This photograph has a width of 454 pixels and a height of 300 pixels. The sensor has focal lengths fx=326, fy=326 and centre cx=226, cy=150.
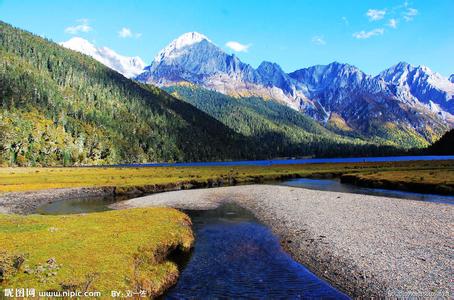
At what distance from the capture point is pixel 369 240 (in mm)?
29891

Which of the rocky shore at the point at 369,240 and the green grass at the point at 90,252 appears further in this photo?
the rocky shore at the point at 369,240

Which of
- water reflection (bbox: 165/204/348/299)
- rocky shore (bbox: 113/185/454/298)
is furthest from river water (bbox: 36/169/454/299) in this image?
rocky shore (bbox: 113/185/454/298)

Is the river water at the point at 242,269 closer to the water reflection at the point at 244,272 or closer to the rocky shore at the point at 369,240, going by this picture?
the water reflection at the point at 244,272

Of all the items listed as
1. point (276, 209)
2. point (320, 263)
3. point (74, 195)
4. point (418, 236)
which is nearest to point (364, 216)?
point (418, 236)

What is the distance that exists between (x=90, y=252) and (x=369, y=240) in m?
23.7

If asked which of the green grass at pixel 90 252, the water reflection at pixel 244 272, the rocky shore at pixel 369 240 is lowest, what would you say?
the water reflection at pixel 244 272

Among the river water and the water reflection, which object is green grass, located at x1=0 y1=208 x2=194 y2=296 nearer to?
the river water

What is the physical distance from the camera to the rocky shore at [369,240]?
21125 mm

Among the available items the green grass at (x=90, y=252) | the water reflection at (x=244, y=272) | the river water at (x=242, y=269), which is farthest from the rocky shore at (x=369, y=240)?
the green grass at (x=90, y=252)

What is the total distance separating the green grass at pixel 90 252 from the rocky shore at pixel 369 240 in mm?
11774

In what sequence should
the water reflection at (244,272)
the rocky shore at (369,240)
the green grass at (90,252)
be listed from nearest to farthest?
the green grass at (90,252) → the rocky shore at (369,240) → the water reflection at (244,272)

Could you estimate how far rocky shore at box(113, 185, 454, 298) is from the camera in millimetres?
21125

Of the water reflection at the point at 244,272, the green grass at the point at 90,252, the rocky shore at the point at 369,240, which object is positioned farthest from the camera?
the water reflection at the point at 244,272

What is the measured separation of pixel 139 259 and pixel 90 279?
5237 millimetres
